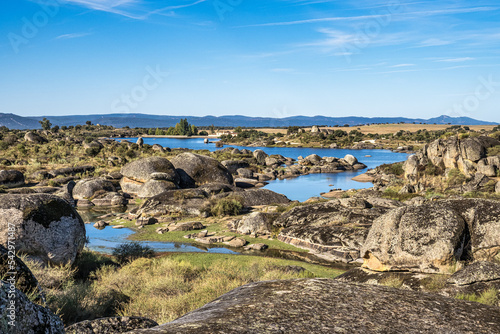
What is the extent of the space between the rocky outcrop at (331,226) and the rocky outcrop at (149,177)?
47.5 feet

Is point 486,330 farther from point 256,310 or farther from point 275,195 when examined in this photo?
point 275,195

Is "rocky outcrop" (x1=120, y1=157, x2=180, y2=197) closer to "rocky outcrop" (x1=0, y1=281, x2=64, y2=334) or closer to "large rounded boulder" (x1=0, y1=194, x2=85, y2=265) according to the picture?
"large rounded boulder" (x1=0, y1=194, x2=85, y2=265)

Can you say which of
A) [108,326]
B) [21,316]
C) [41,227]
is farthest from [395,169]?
[21,316]

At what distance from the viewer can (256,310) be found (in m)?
4.25

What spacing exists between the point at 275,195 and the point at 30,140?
2264 inches

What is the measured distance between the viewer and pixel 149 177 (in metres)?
35.2

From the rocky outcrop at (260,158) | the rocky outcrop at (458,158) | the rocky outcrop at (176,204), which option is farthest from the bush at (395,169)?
the rocky outcrop at (176,204)

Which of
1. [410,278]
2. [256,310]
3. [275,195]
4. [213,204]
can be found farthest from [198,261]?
[275,195]

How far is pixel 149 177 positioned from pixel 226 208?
11418 mm

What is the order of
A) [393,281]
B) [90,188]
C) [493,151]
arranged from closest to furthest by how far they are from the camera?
[393,281] → [90,188] → [493,151]

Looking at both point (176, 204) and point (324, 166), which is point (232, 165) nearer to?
point (324, 166)

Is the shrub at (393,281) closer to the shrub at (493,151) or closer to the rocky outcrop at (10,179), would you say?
the rocky outcrop at (10,179)

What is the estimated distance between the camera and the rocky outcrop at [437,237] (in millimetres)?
10977

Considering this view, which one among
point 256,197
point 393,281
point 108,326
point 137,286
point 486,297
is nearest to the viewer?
point 108,326
